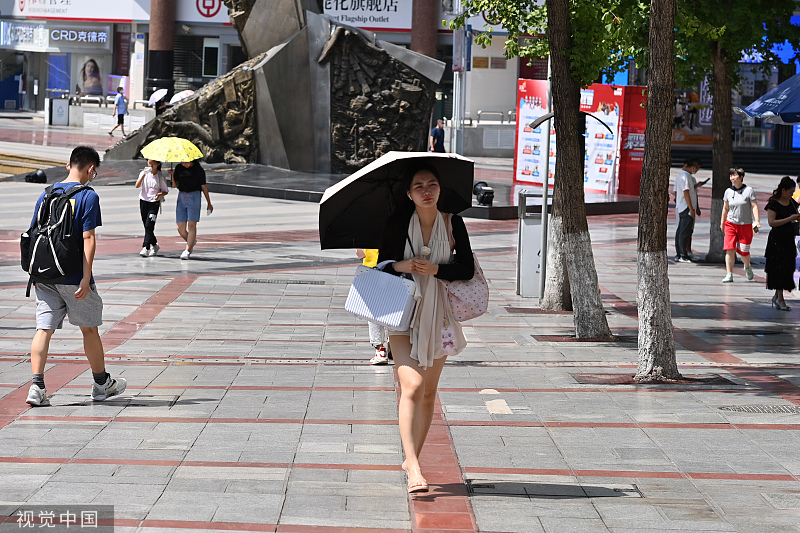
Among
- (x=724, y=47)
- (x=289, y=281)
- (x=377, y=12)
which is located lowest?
(x=289, y=281)

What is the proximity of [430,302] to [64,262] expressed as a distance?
9.63 ft

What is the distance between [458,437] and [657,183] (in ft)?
10.9

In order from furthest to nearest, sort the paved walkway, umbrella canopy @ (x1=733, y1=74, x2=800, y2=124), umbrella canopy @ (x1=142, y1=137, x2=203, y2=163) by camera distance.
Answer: umbrella canopy @ (x1=142, y1=137, x2=203, y2=163) < umbrella canopy @ (x1=733, y1=74, x2=800, y2=124) < the paved walkway

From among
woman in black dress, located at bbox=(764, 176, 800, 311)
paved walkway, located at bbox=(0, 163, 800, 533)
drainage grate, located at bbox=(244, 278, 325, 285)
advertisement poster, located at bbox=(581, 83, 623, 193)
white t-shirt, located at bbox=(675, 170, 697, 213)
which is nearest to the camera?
paved walkway, located at bbox=(0, 163, 800, 533)

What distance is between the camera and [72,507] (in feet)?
17.8

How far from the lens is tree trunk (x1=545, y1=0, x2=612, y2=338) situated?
11.0 metres

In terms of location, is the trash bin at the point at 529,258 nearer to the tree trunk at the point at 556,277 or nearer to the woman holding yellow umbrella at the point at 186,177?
the tree trunk at the point at 556,277

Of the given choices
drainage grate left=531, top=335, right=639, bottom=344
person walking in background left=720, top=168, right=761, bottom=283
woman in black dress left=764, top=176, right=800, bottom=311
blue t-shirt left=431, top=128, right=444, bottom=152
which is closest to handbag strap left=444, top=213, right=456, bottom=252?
drainage grate left=531, top=335, right=639, bottom=344

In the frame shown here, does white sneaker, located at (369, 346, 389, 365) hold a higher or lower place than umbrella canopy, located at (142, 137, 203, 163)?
lower

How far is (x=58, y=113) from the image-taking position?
47688mm

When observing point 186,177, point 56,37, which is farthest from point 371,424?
point 56,37

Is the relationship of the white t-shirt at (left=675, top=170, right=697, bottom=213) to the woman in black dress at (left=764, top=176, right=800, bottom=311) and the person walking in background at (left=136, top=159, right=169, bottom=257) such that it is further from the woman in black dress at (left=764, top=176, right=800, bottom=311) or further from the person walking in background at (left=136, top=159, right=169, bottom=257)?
the person walking in background at (left=136, top=159, right=169, bottom=257)

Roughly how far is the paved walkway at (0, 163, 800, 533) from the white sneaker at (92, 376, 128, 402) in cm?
8

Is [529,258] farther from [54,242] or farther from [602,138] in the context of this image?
[602,138]
